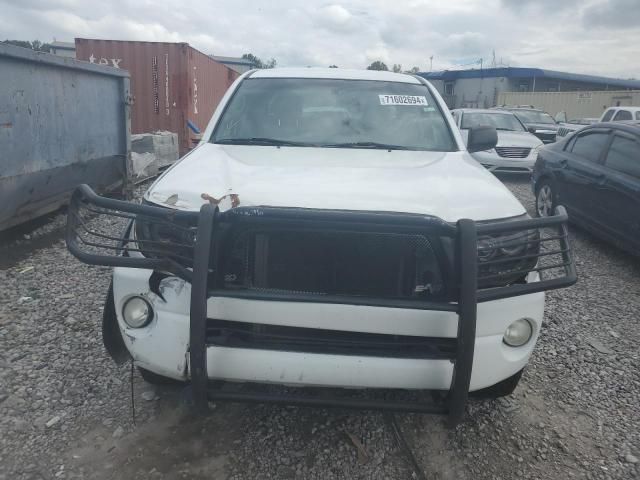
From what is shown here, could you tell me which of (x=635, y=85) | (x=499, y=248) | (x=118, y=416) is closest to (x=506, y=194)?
(x=499, y=248)

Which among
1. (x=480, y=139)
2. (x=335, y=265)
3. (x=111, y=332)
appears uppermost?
(x=480, y=139)

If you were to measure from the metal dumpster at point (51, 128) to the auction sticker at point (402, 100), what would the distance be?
3.47 m

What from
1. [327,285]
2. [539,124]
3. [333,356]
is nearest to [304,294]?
[327,285]

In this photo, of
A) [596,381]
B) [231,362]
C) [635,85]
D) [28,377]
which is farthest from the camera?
[635,85]

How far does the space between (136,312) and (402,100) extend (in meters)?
2.44

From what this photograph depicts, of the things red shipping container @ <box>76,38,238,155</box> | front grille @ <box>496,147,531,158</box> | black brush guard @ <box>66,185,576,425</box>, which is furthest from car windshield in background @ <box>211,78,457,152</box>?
red shipping container @ <box>76,38,238,155</box>

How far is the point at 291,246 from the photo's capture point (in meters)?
2.29

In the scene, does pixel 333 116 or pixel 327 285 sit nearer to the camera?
pixel 327 285

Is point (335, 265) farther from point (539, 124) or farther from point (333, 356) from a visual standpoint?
point (539, 124)

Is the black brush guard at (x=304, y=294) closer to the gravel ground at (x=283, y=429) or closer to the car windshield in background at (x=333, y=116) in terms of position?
the gravel ground at (x=283, y=429)

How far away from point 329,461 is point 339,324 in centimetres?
79

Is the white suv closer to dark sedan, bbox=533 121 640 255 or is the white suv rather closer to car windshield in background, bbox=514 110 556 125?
dark sedan, bbox=533 121 640 255

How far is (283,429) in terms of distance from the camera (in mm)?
2773

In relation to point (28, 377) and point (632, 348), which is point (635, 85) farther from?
point (28, 377)
